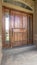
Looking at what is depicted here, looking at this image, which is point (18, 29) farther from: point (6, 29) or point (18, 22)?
point (6, 29)

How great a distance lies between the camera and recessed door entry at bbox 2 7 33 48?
15.8 feet

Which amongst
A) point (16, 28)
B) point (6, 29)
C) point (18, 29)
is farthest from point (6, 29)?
point (18, 29)

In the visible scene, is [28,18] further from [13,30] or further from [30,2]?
[13,30]

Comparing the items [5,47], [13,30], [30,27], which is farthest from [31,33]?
[5,47]

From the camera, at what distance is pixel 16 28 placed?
530cm

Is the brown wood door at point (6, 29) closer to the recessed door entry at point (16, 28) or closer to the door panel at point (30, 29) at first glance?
the recessed door entry at point (16, 28)

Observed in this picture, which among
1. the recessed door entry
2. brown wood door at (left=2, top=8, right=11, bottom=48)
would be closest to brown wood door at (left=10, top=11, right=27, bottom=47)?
the recessed door entry

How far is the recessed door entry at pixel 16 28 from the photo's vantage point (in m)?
4.82

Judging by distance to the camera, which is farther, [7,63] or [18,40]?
[18,40]

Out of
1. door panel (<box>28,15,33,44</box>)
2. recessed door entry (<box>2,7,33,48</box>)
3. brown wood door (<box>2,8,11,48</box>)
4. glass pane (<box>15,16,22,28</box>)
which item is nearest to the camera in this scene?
brown wood door (<box>2,8,11,48</box>)

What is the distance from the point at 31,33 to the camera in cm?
608

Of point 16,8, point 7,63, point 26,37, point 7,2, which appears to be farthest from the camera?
point 26,37

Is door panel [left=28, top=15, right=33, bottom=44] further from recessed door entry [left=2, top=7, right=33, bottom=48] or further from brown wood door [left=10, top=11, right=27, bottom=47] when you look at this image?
brown wood door [left=10, top=11, right=27, bottom=47]

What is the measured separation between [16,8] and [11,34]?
3.54 feet
